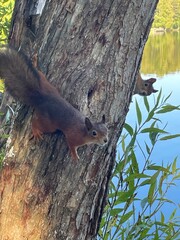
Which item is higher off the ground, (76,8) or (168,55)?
(168,55)

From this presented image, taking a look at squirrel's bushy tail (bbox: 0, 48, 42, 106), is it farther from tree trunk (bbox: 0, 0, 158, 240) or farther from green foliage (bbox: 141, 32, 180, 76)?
green foliage (bbox: 141, 32, 180, 76)

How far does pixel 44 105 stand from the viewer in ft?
4.54

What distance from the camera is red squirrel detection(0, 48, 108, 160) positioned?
138 cm

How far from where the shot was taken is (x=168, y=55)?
12664 mm

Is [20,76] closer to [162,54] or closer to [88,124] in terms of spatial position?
[88,124]

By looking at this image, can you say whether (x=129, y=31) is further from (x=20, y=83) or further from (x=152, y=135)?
(x=152, y=135)

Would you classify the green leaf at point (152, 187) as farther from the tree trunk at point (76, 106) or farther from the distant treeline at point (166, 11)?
the distant treeline at point (166, 11)

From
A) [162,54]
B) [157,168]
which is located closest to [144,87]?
[157,168]

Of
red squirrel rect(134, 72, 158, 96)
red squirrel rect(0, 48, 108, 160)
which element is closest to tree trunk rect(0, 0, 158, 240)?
red squirrel rect(0, 48, 108, 160)

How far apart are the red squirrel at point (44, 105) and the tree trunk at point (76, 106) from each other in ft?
0.10

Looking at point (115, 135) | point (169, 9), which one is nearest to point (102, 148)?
point (115, 135)

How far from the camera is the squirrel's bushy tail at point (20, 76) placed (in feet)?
4.60

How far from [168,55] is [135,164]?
1095 centimetres

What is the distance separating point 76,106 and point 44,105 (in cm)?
9
